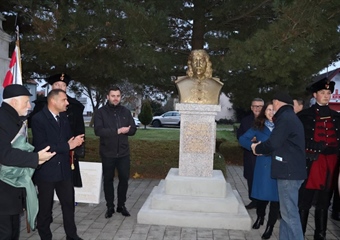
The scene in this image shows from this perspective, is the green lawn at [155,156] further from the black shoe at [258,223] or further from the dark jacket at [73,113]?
the dark jacket at [73,113]

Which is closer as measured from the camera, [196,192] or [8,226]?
[8,226]

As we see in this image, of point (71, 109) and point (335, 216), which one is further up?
point (71, 109)

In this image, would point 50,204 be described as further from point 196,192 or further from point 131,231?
point 196,192

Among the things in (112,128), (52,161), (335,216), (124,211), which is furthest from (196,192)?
(52,161)

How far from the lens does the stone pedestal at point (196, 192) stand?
5707 mm

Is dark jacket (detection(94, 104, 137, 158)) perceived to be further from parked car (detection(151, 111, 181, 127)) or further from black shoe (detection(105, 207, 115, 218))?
parked car (detection(151, 111, 181, 127))

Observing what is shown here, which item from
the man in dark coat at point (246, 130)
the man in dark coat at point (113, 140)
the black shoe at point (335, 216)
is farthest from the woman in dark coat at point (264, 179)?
the man in dark coat at point (113, 140)

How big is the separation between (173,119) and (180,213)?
3076 cm

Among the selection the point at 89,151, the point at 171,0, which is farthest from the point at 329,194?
the point at 89,151

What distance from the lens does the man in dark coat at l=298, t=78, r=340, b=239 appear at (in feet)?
16.2

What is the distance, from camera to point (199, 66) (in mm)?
6422

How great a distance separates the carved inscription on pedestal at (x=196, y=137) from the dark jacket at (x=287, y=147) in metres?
1.86

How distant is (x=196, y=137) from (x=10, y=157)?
346 cm

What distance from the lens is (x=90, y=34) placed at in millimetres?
8133
